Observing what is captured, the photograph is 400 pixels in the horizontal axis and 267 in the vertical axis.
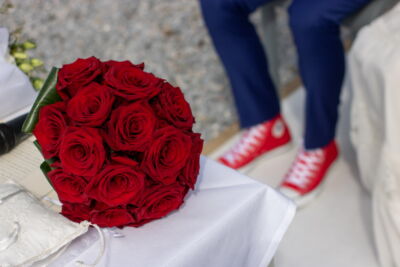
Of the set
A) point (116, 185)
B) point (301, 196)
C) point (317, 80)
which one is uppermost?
point (116, 185)

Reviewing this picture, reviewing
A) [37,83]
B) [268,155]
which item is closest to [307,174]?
[268,155]

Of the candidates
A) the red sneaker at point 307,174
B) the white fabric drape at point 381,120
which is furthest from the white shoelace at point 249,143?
the white fabric drape at point 381,120

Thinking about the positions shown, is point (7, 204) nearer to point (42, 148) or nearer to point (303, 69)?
point (42, 148)

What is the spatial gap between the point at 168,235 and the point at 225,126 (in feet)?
4.11

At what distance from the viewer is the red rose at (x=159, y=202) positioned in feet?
2.06

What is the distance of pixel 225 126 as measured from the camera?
188cm

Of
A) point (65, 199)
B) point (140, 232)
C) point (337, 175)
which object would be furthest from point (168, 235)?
point (337, 175)

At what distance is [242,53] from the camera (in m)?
1.53

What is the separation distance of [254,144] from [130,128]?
42.2 inches

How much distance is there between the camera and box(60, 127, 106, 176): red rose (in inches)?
22.9

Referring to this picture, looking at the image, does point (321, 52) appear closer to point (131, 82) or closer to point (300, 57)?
point (300, 57)

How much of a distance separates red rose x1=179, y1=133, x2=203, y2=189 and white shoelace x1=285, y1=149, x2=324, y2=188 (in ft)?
2.85

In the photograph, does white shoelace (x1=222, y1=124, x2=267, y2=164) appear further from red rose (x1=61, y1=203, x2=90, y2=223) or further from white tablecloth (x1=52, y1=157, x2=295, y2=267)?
red rose (x1=61, y1=203, x2=90, y2=223)

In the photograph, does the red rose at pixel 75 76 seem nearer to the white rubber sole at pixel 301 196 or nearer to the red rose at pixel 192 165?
the red rose at pixel 192 165
